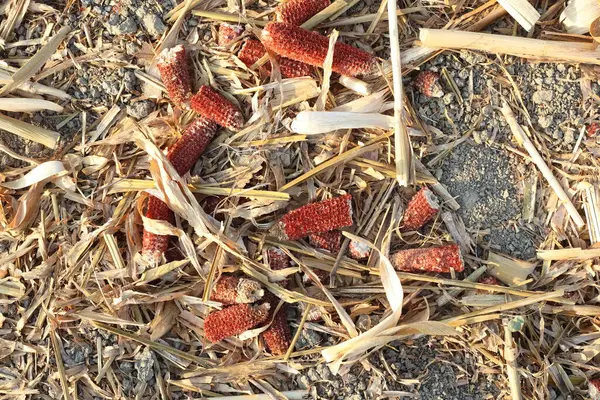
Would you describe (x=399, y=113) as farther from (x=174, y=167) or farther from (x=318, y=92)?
(x=174, y=167)

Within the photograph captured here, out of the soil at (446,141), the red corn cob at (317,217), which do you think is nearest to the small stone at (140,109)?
the soil at (446,141)

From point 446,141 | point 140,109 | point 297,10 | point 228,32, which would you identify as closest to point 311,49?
point 297,10

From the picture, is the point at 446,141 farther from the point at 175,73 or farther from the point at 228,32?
the point at 175,73

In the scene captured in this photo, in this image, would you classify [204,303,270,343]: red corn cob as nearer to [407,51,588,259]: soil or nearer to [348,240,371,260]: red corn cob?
[348,240,371,260]: red corn cob

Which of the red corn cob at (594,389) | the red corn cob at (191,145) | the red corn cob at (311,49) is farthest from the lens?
the red corn cob at (594,389)

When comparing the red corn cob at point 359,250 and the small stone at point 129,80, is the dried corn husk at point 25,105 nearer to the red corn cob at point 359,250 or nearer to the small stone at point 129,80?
the small stone at point 129,80

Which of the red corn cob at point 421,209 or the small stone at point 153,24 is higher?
the small stone at point 153,24

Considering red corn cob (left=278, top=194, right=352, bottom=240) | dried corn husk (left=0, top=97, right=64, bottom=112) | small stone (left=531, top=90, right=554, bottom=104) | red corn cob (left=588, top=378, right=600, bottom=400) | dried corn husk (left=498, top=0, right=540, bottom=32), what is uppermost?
dried corn husk (left=498, top=0, right=540, bottom=32)

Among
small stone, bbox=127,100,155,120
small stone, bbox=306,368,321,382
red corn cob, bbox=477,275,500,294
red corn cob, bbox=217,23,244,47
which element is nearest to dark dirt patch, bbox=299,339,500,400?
small stone, bbox=306,368,321,382

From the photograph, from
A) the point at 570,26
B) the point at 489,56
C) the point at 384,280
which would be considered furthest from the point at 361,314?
the point at 570,26
